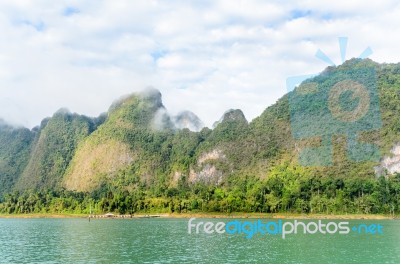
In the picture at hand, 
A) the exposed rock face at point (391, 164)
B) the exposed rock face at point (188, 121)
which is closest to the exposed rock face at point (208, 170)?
the exposed rock face at point (391, 164)

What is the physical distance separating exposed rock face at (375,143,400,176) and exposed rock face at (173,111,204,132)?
62.5m

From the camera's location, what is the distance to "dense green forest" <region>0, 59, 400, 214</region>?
56.8m

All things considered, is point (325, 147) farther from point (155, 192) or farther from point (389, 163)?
point (155, 192)

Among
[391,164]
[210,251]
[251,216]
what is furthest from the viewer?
[391,164]

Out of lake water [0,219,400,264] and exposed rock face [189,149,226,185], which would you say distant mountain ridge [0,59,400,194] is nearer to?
exposed rock face [189,149,226,185]

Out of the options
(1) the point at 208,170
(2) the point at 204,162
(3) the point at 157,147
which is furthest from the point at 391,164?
(3) the point at 157,147

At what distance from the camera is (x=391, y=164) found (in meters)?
59.4

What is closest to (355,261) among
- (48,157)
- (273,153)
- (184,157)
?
(273,153)

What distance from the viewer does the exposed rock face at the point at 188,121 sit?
4555 inches

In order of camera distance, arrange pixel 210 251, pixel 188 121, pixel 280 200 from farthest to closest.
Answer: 1. pixel 188 121
2. pixel 280 200
3. pixel 210 251

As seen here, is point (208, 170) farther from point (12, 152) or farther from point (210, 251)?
point (12, 152)

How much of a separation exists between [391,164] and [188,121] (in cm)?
6534

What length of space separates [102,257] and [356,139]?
53162 millimetres

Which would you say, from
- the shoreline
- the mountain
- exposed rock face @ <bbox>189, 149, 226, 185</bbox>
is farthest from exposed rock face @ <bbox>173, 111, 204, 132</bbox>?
the shoreline
